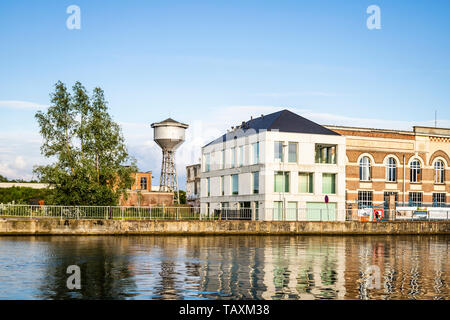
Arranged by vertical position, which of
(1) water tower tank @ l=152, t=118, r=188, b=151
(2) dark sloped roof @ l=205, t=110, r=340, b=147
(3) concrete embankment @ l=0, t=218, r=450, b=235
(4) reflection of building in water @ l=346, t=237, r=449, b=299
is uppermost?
(1) water tower tank @ l=152, t=118, r=188, b=151

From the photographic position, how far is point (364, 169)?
63719 millimetres

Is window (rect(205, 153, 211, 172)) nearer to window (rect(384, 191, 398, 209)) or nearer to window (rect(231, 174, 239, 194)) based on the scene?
window (rect(231, 174, 239, 194))

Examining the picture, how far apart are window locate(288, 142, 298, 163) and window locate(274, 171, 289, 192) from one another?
1.61 metres

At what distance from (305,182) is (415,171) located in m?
17.5

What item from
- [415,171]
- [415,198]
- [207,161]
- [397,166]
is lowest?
[415,198]

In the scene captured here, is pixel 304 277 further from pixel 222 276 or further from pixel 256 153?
pixel 256 153

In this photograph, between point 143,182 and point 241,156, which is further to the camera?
point 143,182

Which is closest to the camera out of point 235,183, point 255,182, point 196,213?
point 196,213

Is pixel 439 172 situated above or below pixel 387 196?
above

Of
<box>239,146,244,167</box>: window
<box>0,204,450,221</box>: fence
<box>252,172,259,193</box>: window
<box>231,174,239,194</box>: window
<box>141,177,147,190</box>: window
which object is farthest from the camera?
<box>141,177,147,190</box>: window

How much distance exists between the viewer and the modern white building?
55.0 metres

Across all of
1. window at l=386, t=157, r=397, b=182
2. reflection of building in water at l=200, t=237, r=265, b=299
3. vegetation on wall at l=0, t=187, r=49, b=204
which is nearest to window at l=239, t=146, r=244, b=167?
window at l=386, t=157, r=397, b=182

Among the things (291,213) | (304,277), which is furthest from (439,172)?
(304,277)
